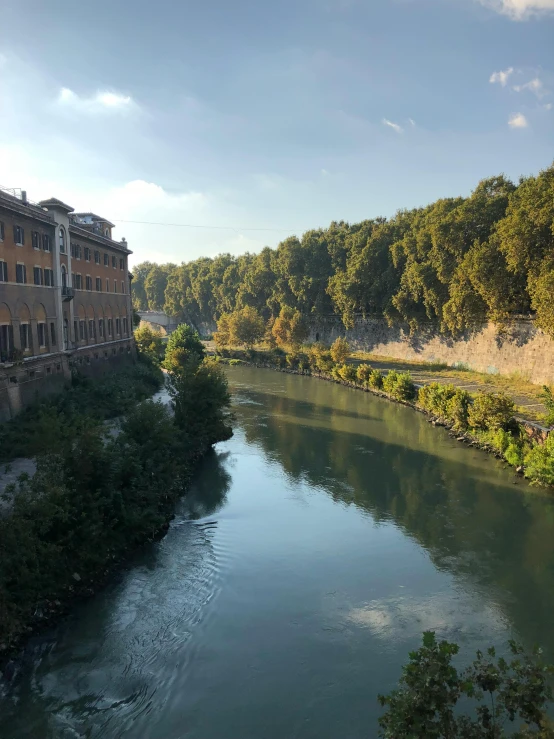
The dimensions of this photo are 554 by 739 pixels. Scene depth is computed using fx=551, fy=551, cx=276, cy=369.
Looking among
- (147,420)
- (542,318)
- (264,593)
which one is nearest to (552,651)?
(264,593)

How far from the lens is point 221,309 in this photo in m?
87.4

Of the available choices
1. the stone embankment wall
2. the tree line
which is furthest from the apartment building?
the stone embankment wall

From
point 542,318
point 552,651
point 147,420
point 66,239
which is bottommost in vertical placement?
point 552,651

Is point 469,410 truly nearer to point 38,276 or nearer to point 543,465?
point 543,465

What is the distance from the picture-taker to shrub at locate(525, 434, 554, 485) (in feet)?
64.0

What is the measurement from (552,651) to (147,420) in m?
12.3

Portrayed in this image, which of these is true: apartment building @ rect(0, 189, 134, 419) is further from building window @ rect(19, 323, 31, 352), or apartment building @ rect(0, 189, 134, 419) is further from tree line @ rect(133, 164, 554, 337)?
tree line @ rect(133, 164, 554, 337)

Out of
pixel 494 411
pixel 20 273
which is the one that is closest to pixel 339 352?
pixel 494 411

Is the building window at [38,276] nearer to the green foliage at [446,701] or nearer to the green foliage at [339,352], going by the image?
the green foliage at [446,701]

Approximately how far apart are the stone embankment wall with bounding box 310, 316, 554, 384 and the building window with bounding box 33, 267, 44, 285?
93.9 ft

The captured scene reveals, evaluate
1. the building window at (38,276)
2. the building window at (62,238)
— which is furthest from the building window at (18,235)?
the building window at (62,238)

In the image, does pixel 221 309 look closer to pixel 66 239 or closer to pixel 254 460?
pixel 66 239

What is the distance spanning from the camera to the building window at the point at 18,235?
2373 centimetres

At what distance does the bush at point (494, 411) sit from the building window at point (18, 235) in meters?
21.5
